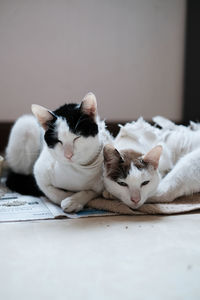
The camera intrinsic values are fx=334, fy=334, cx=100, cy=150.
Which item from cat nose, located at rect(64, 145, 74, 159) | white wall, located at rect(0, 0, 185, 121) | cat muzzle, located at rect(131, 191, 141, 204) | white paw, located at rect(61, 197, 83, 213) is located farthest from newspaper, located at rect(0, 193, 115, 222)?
white wall, located at rect(0, 0, 185, 121)

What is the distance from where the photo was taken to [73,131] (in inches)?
43.9

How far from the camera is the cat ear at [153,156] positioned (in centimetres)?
118

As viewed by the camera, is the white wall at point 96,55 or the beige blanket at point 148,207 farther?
the white wall at point 96,55

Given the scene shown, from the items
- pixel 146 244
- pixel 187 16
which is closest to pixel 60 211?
pixel 146 244

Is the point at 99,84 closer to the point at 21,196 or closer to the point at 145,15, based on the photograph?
the point at 145,15

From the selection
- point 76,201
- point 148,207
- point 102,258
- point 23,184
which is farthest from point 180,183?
point 23,184

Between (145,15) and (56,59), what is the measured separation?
2.55ft

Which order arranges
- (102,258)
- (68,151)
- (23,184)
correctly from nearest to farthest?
(102,258), (68,151), (23,184)

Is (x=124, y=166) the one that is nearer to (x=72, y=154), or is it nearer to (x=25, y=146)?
(x=72, y=154)

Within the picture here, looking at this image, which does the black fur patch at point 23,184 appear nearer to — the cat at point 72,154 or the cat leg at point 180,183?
the cat at point 72,154

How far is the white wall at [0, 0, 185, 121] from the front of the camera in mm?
2344

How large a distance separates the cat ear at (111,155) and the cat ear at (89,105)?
13 cm

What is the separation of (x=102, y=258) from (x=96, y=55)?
1.90m

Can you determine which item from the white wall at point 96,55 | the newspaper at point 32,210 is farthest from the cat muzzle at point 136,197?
the white wall at point 96,55
